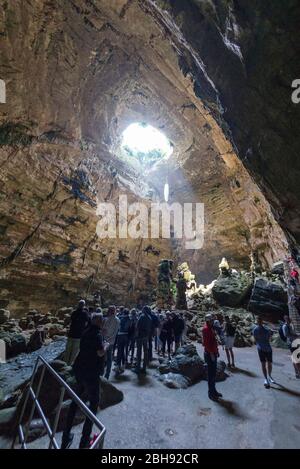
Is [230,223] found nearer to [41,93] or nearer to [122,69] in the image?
[122,69]

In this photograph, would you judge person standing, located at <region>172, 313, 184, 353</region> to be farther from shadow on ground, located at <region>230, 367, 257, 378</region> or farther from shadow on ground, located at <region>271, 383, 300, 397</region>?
shadow on ground, located at <region>271, 383, 300, 397</region>

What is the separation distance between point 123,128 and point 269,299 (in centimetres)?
2404

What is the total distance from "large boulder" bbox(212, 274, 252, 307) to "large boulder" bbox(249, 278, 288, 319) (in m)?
1.65

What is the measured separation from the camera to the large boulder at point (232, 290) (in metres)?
21.5

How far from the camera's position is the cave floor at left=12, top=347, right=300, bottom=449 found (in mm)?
4195

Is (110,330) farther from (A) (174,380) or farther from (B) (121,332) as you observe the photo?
(A) (174,380)

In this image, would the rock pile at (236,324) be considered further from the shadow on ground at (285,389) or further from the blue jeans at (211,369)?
the blue jeans at (211,369)

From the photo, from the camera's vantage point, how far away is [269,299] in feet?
63.0

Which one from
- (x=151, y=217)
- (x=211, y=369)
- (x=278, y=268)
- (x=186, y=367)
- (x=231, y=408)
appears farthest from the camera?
(x=151, y=217)

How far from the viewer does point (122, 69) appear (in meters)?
23.3

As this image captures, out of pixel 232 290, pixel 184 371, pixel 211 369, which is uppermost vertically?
pixel 232 290

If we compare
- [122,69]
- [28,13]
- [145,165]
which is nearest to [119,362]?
[28,13]

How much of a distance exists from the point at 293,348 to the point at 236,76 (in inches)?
331

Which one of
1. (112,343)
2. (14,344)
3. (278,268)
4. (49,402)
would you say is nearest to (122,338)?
(112,343)
